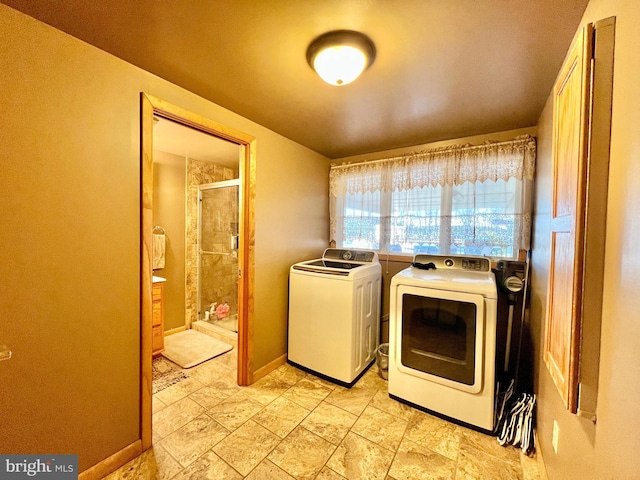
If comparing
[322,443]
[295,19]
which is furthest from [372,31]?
[322,443]

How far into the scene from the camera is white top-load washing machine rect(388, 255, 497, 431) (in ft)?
5.44

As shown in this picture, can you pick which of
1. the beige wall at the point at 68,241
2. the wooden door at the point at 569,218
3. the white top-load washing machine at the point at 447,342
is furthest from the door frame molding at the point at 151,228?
the wooden door at the point at 569,218

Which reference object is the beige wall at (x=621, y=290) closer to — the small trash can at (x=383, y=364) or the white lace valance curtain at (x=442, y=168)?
the white lace valance curtain at (x=442, y=168)

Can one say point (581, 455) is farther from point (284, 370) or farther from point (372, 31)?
point (284, 370)

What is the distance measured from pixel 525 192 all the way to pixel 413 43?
159 cm

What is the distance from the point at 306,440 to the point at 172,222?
9.53 ft

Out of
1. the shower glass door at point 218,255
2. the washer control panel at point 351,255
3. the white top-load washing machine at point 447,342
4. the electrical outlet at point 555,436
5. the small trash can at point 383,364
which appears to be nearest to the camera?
the electrical outlet at point 555,436

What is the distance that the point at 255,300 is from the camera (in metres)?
2.24

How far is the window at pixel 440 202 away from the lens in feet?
6.98

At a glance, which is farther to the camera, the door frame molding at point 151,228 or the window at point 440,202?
the window at point 440,202

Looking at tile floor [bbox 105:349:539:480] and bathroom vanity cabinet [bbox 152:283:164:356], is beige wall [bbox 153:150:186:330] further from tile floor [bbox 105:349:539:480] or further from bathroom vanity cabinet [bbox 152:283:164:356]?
tile floor [bbox 105:349:539:480]

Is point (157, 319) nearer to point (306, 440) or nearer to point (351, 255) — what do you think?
point (306, 440)

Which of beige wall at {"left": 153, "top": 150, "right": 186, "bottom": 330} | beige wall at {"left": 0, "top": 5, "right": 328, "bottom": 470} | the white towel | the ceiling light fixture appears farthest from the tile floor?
the ceiling light fixture

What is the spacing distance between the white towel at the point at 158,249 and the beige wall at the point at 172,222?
88mm
